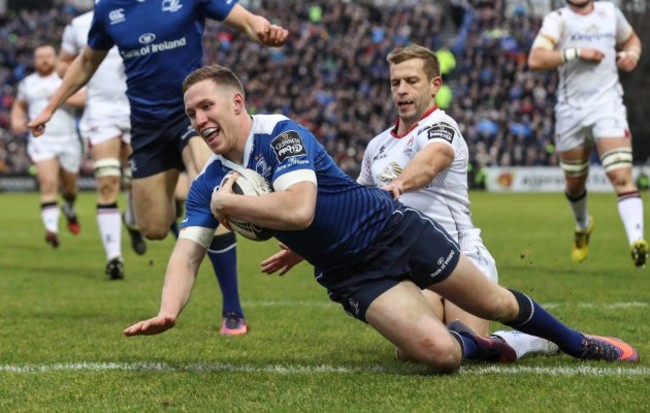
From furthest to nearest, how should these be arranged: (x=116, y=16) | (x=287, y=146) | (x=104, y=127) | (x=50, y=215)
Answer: (x=50, y=215)
(x=104, y=127)
(x=116, y=16)
(x=287, y=146)

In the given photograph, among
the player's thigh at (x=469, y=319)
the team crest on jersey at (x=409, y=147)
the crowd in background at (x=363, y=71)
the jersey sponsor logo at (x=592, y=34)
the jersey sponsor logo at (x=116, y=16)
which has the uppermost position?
the jersey sponsor logo at (x=116, y=16)

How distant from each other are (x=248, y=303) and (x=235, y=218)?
3.76 m

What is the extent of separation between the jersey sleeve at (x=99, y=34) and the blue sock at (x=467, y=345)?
375 centimetres

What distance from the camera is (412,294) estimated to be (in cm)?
513

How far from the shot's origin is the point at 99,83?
450 inches

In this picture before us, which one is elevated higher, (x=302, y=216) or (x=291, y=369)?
(x=302, y=216)

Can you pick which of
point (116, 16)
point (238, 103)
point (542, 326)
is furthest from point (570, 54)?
point (238, 103)

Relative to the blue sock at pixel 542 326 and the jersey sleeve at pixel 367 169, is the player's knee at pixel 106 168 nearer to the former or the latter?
the jersey sleeve at pixel 367 169

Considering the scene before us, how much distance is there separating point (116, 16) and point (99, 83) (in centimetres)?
386

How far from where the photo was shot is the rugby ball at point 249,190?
4.77 m

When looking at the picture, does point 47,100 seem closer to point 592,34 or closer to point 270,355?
point 592,34

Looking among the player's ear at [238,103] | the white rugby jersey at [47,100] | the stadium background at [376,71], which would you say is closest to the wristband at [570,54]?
the player's ear at [238,103]

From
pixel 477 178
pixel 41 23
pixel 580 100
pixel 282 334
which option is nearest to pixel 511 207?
pixel 477 178

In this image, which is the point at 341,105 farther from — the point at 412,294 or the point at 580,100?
the point at 412,294
